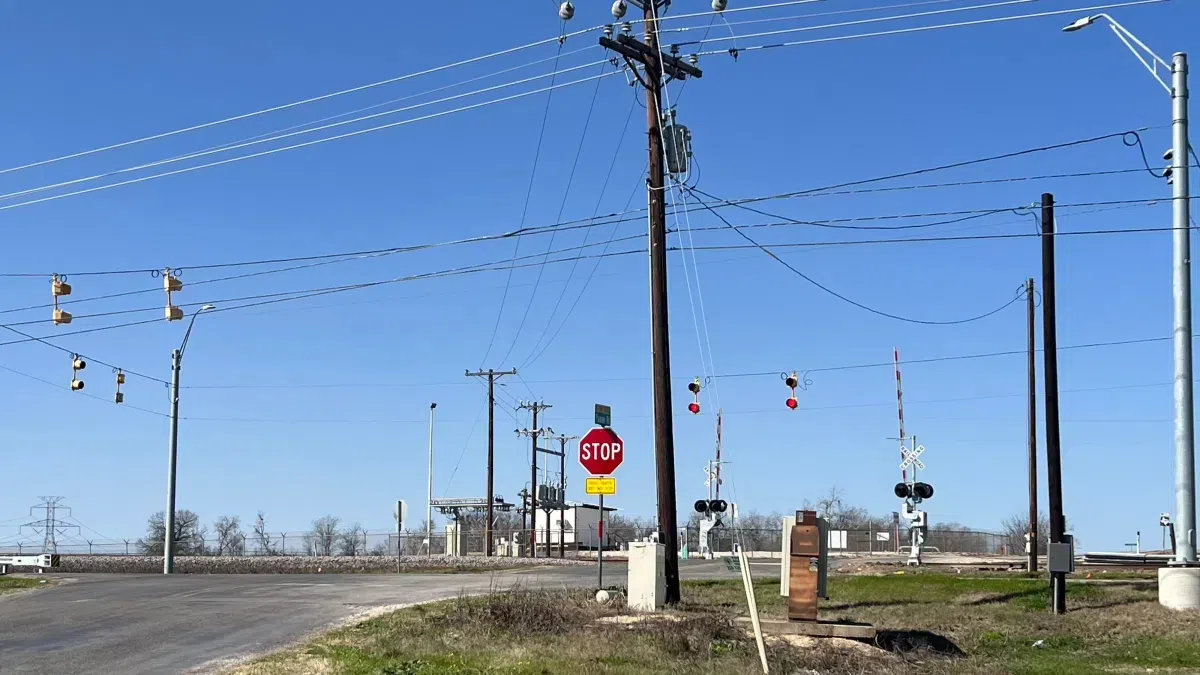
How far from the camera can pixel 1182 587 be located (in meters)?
18.8

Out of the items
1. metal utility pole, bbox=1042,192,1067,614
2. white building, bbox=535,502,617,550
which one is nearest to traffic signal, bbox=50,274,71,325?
metal utility pole, bbox=1042,192,1067,614

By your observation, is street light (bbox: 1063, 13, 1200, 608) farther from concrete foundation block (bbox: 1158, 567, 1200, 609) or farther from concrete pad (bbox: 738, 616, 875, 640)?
concrete pad (bbox: 738, 616, 875, 640)

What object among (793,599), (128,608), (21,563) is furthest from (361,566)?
(793,599)

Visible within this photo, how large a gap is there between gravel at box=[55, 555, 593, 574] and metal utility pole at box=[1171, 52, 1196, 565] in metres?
23.1

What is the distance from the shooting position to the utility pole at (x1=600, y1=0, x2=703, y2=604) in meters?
20.5

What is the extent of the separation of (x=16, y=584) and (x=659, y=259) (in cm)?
1925

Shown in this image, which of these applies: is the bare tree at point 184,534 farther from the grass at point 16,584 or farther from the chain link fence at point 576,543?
the grass at point 16,584

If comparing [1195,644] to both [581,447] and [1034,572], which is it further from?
[1034,572]

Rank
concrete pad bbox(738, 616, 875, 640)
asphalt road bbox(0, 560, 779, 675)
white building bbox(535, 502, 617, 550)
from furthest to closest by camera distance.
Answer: white building bbox(535, 502, 617, 550), concrete pad bbox(738, 616, 875, 640), asphalt road bbox(0, 560, 779, 675)

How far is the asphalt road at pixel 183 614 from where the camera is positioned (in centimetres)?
1424

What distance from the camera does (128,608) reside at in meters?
20.6

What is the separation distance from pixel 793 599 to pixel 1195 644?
5467mm

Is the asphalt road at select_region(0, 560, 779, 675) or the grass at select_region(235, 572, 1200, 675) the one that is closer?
the grass at select_region(235, 572, 1200, 675)

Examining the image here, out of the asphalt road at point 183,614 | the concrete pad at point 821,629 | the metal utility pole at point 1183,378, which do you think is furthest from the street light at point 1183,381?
the asphalt road at point 183,614
